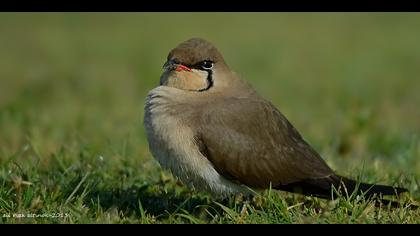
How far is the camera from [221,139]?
179 inches

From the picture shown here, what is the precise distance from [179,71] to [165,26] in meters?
8.09

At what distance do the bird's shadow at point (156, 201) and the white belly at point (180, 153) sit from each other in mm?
157

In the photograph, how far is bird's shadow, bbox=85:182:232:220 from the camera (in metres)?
4.62

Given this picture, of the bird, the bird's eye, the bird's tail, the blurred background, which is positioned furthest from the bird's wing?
the blurred background

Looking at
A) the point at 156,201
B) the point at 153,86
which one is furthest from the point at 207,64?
the point at 153,86

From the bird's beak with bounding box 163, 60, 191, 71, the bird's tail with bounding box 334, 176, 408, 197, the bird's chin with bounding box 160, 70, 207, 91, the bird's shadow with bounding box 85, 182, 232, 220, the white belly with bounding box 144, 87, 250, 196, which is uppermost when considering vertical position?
the bird's beak with bounding box 163, 60, 191, 71

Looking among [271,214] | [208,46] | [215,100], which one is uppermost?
[208,46]

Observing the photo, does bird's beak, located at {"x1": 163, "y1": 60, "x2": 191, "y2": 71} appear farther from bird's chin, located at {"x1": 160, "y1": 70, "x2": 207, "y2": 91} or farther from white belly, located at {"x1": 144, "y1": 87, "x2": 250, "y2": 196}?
white belly, located at {"x1": 144, "y1": 87, "x2": 250, "y2": 196}

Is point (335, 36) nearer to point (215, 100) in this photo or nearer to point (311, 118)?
point (311, 118)

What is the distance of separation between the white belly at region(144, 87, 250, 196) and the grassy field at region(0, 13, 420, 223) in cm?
19

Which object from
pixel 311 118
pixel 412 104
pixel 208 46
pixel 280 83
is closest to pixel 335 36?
pixel 280 83

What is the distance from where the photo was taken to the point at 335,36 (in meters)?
11.8

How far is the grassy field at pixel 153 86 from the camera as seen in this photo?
4531mm

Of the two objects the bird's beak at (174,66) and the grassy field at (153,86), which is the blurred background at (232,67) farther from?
the bird's beak at (174,66)
